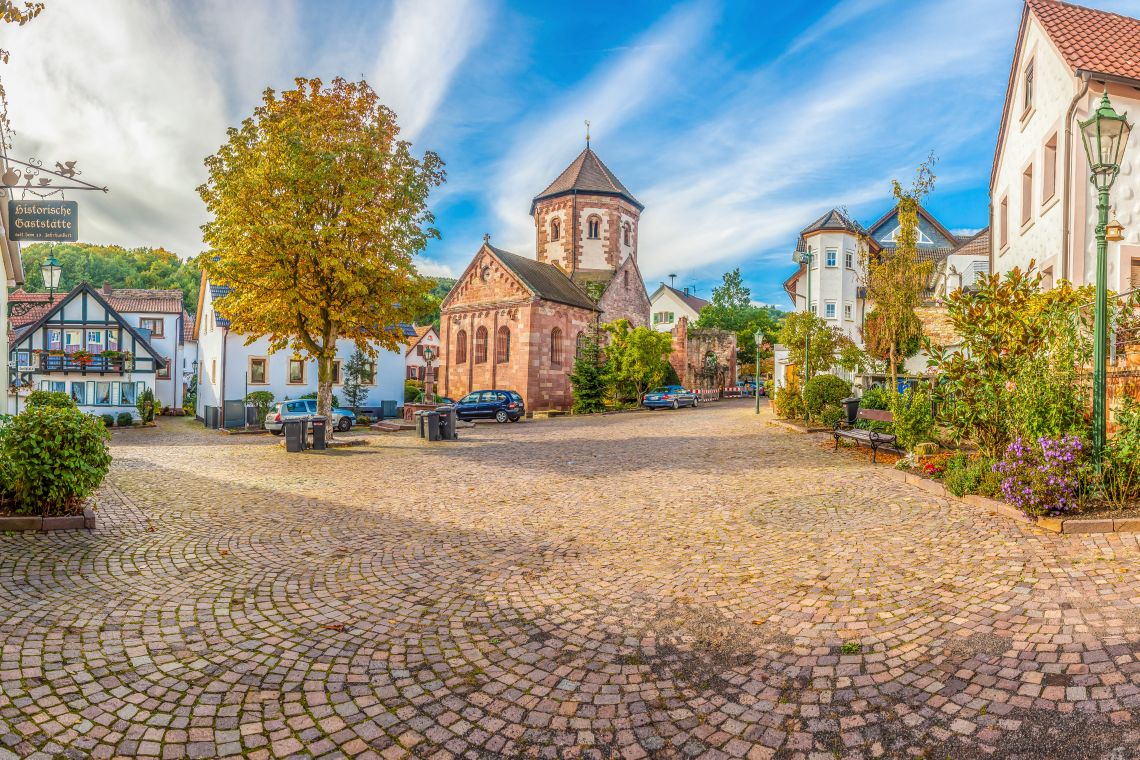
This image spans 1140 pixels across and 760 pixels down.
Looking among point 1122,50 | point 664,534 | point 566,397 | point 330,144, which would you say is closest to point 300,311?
point 330,144

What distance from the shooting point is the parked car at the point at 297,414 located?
24.5 meters

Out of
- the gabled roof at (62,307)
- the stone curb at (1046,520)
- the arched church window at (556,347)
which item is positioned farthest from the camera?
the arched church window at (556,347)

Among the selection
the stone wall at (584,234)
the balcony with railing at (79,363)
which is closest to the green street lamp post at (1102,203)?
the balcony with railing at (79,363)

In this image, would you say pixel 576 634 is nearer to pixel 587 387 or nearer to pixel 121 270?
pixel 587 387

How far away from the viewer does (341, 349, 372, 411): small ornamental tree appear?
3288 cm

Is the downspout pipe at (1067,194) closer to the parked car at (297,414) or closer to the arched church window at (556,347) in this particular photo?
the parked car at (297,414)

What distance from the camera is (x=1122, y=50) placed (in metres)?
13.3

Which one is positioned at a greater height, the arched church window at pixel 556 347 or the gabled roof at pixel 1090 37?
the gabled roof at pixel 1090 37

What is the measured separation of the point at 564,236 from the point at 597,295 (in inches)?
233

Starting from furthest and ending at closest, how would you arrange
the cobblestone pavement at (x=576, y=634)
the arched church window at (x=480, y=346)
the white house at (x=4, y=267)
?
the arched church window at (x=480, y=346) → the white house at (x=4, y=267) → the cobblestone pavement at (x=576, y=634)

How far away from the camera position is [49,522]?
7289 mm

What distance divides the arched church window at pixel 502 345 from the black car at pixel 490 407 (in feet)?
27.9

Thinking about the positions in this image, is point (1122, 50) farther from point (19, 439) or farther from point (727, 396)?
point (727, 396)

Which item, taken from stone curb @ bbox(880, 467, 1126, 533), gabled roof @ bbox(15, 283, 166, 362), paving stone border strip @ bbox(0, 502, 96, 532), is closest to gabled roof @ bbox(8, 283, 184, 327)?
gabled roof @ bbox(15, 283, 166, 362)
